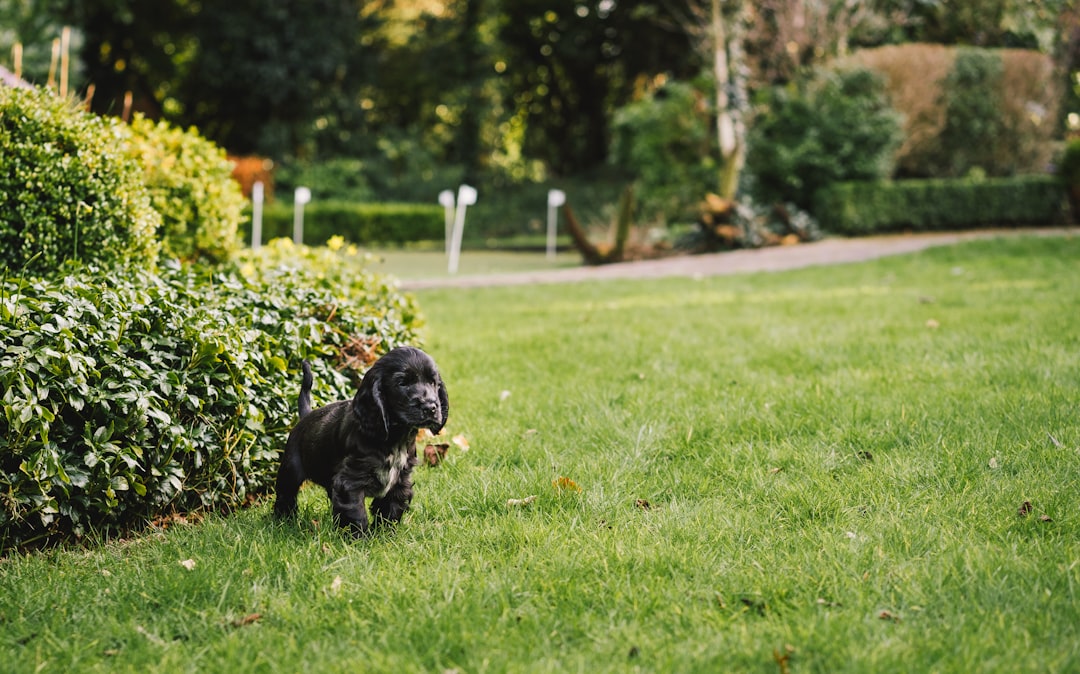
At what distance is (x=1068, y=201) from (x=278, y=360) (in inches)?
731

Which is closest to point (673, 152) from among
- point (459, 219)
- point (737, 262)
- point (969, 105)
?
point (969, 105)

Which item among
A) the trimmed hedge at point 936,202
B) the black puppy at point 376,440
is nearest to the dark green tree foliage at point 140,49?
the trimmed hedge at point 936,202

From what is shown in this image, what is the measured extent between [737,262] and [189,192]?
984cm

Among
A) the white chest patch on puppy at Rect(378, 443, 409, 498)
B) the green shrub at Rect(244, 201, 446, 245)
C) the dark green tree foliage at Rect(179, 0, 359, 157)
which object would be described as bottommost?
the white chest patch on puppy at Rect(378, 443, 409, 498)

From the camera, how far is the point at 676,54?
31016 mm

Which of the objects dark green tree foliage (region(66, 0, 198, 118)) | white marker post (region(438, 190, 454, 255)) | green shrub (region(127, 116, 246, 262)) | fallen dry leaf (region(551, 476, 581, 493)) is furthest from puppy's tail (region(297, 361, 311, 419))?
dark green tree foliage (region(66, 0, 198, 118))

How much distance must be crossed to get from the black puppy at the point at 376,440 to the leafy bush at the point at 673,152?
16758mm

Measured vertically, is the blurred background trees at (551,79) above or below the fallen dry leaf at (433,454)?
above

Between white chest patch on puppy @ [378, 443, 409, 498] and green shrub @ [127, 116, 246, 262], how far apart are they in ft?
10.6

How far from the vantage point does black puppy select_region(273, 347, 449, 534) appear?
10.2 feet

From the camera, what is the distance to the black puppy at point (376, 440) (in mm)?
3098

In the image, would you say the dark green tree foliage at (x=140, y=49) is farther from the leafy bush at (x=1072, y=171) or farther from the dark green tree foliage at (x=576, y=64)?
the leafy bush at (x=1072, y=171)

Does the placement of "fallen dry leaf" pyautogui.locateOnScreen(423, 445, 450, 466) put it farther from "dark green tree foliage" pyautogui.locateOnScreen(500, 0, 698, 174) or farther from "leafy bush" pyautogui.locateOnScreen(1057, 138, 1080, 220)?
"dark green tree foliage" pyautogui.locateOnScreen(500, 0, 698, 174)

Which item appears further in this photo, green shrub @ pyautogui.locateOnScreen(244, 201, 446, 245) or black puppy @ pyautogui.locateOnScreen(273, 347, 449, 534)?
green shrub @ pyautogui.locateOnScreen(244, 201, 446, 245)
